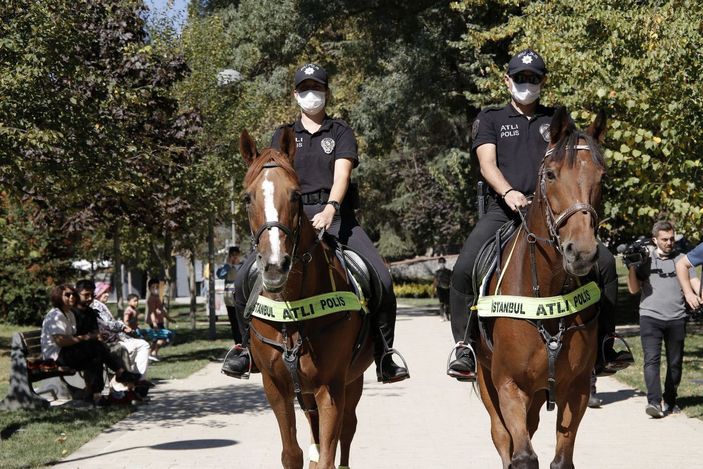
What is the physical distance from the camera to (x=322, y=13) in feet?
112

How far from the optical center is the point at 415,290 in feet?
190

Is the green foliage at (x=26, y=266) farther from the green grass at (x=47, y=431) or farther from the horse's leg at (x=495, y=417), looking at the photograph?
the horse's leg at (x=495, y=417)

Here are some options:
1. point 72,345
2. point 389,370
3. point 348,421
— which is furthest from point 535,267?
point 72,345

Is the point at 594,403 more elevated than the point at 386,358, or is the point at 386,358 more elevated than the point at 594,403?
the point at 386,358

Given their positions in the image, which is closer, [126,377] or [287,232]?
[287,232]

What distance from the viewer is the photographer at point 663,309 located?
1384 centimetres

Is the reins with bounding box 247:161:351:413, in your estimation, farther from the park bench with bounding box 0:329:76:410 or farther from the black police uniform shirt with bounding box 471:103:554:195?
the park bench with bounding box 0:329:76:410

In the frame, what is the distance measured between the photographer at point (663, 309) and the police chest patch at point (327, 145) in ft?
22.0

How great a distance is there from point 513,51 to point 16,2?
14594 mm

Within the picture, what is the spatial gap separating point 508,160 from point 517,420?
78.8 inches

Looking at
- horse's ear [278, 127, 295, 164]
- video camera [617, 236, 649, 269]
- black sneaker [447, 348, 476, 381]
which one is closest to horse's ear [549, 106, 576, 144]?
horse's ear [278, 127, 295, 164]

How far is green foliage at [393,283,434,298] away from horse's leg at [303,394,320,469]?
49052mm

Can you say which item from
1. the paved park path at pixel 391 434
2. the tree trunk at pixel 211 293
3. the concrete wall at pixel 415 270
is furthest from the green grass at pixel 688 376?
the concrete wall at pixel 415 270

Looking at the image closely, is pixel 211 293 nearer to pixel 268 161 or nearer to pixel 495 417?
pixel 495 417
